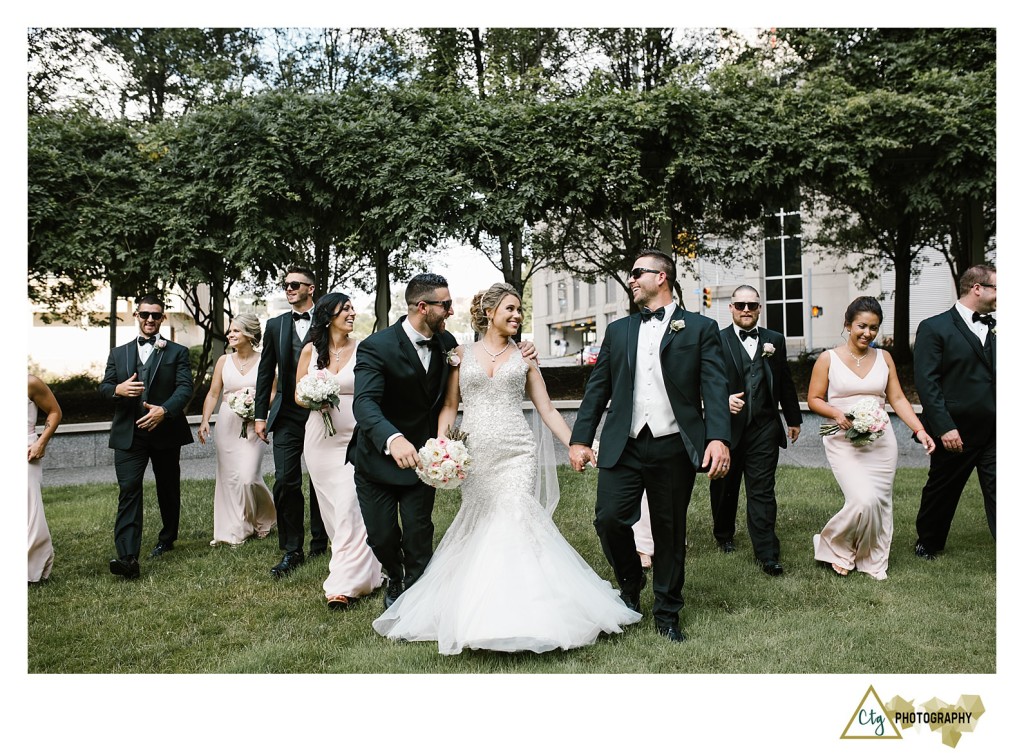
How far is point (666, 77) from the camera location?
16141 mm

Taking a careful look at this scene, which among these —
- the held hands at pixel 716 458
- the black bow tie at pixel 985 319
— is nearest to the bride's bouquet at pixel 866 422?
the black bow tie at pixel 985 319

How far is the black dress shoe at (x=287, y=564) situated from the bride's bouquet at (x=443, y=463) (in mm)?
2401

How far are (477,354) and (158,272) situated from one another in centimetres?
946

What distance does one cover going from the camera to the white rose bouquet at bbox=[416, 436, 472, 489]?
4.56 m

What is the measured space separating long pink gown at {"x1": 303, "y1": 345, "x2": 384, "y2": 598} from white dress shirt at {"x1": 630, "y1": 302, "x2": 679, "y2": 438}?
214 centimetres

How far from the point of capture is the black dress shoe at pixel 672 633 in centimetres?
466

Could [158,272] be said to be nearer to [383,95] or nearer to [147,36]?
[383,95]

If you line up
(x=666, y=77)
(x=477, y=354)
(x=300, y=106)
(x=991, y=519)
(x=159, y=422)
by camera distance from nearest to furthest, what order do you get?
(x=477, y=354) < (x=991, y=519) < (x=159, y=422) < (x=300, y=106) < (x=666, y=77)

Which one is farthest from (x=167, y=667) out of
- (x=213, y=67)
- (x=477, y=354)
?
(x=213, y=67)

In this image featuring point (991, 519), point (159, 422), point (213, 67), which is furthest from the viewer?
point (213, 67)

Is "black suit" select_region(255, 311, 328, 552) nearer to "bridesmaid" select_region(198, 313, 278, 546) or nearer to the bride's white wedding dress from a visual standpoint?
"bridesmaid" select_region(198, 313, 278, 546)

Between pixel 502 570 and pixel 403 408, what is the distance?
4.28ft

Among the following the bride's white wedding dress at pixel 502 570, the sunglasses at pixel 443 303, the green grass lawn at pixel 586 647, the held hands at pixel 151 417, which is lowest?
the green grass lawn at pixel 586 647

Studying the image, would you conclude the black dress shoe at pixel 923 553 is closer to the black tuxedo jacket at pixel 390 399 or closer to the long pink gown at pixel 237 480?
the black tuxedo jacket at pixel 390 399
